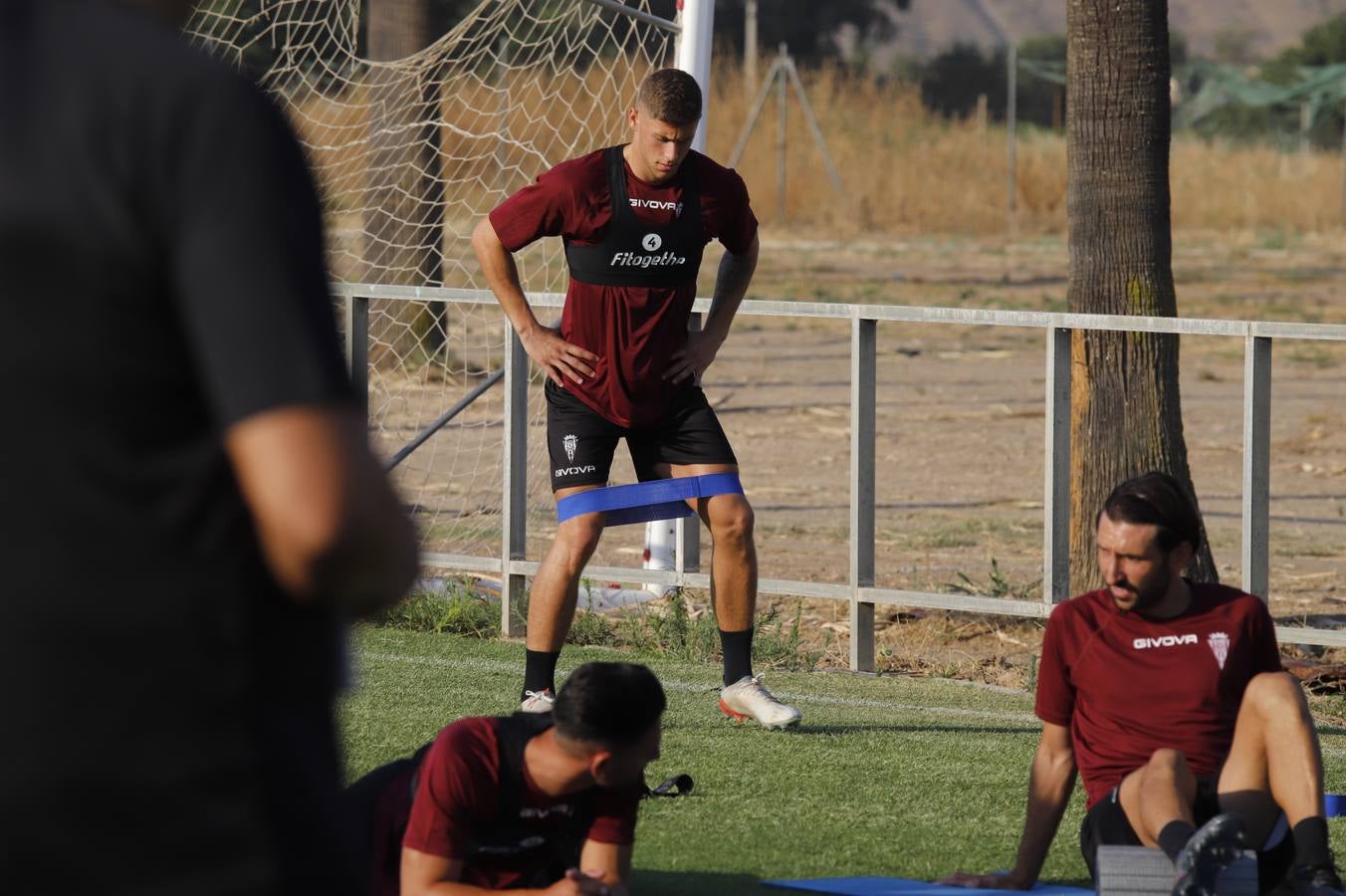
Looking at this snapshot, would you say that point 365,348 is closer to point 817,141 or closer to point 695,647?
point 695,647

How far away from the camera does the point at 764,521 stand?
12.0 metres

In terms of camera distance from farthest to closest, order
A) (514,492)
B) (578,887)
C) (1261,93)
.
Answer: (1261,93), (514,492), (578,887)

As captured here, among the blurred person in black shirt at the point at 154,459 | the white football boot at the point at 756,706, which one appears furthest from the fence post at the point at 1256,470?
the blurred person in black shirt at the point at 154,459

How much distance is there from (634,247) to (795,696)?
1.83m

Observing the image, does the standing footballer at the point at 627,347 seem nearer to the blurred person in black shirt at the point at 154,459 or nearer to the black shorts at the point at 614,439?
the black shorts at the point at 614,439

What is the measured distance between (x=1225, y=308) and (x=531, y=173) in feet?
48.5

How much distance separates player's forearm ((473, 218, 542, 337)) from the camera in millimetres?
6645

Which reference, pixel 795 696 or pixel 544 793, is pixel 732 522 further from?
pixel 544 793

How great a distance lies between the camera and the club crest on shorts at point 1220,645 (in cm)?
481

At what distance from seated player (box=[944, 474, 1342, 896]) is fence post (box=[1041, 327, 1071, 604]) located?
266 cm

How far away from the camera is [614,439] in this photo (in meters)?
6.75

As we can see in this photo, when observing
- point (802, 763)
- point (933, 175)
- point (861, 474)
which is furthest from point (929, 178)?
point (802, 763)

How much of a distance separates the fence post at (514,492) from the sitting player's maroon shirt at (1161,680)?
395cm

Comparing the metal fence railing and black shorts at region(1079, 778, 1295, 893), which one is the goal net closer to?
the metal fence railing
